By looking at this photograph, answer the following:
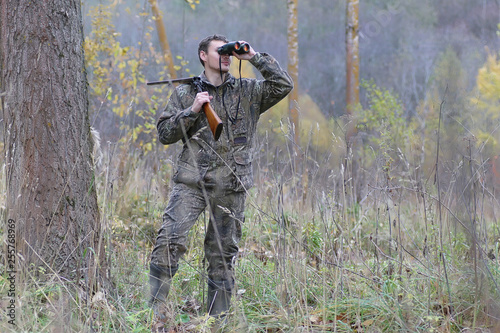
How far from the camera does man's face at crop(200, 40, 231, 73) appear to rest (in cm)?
361

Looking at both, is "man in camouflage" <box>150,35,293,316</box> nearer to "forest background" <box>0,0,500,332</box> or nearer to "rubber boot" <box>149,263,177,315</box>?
"rubber boot" <box>149,263,177,315</box>

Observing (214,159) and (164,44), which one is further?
(164,44)

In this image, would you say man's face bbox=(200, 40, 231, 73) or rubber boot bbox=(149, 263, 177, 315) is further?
man's face bbox=(200, 40, 231, 73)

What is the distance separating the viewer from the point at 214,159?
356 cm

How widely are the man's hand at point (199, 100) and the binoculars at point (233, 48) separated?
13.0 inches

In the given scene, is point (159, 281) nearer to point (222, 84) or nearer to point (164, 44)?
point (222, 84)

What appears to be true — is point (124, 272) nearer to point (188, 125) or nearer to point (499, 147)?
point (188, 125)

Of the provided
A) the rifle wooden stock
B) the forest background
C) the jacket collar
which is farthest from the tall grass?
the jacket collar

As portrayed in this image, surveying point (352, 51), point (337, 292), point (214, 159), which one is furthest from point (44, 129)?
point (352, 51)

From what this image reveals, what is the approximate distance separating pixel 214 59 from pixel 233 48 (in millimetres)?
210

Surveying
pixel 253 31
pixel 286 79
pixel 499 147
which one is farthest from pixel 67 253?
pixel 253 31

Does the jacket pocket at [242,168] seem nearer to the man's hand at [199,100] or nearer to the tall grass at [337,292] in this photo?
the tall grass at [337,292]

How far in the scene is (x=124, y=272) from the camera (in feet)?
13.2

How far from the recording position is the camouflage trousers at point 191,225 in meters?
3.48
